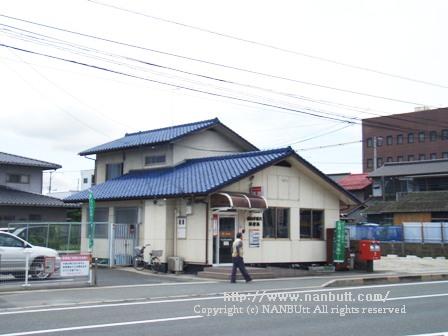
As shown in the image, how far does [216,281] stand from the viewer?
20.7 meters

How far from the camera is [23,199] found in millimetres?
38062

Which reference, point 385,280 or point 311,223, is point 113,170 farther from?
point 385,280

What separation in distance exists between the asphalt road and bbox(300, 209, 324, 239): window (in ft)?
28.3

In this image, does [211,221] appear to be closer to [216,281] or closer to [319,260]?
[216,281]

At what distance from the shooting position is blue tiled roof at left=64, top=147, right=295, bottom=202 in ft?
78.4

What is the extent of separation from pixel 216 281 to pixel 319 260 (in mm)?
8196

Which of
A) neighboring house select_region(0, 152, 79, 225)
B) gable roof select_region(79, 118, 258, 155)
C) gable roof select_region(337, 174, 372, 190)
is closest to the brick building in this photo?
gable roof select_region(337, 174, 372, 190)

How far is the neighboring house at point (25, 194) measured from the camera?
123 ft

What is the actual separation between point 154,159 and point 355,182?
4469 centimetres

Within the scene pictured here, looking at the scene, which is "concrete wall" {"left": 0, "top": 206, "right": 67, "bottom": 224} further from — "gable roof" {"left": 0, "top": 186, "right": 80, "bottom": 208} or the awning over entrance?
the awning over entrance

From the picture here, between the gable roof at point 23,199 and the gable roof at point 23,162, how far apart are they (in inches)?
73.7

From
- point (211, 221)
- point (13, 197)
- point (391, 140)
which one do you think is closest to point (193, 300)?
point (211, 221)

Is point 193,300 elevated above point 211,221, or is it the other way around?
point 211,221

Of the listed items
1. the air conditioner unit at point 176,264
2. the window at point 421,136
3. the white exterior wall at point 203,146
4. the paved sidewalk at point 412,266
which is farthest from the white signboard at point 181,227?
the window at point 421,136
